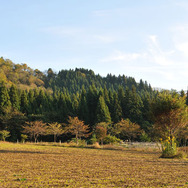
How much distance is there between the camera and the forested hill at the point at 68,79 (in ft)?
403

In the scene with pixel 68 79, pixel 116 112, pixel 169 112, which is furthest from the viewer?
pixel 68 79

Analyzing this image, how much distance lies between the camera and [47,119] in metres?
56.2

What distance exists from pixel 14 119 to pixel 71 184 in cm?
4976

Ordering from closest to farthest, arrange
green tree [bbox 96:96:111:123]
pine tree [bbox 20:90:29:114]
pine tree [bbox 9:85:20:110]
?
green tree [bbox 96:96:111:123] → pine tree [bbox 9:85:20:110] → pine tree [bbox 20:90:29:114]

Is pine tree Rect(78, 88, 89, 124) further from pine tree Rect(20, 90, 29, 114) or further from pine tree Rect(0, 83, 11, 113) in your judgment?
pine tree Rect(0, 83, 11, 113)

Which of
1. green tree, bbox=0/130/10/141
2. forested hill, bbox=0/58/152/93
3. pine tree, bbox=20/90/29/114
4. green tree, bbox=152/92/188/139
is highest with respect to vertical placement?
forested hill, bbox=0/58/152/93

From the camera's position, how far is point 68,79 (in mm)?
155375

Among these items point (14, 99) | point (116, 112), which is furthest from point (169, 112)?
point (14, 99)

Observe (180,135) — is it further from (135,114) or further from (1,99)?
(1,99)

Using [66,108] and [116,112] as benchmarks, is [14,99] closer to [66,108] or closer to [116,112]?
[66,108]

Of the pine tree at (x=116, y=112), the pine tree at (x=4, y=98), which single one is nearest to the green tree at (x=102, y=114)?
the pine tree at (x=116, y=112)

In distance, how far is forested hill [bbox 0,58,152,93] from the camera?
12281 centimetres

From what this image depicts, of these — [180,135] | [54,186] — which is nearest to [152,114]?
[54,186]

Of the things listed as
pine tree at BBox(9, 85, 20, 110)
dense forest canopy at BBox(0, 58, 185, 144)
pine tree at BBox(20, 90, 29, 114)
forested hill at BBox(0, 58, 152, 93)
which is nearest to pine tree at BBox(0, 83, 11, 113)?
dense forest canopy at BBox(0, 58, 185, 144)
